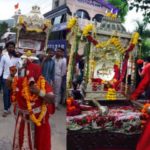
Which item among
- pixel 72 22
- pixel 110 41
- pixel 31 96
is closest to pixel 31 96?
pixel 31 96

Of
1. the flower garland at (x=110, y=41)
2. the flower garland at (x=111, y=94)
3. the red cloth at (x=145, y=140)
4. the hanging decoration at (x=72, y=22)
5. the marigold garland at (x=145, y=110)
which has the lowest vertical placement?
the red cloth at (x=145, y=140)

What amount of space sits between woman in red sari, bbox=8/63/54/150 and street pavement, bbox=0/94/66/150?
1.39 m

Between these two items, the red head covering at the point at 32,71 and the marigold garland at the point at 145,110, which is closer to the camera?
the red head covering at the point at 32,71

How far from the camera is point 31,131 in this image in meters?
4.26

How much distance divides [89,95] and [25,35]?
6786 millimetres

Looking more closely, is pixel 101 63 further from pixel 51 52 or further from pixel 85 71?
pixel 51 52

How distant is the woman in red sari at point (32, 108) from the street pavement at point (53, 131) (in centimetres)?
139

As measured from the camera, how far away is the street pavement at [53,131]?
5.80 m

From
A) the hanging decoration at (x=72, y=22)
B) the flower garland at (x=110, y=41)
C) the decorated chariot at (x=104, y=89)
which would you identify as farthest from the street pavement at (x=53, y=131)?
the hanging decoration at (x=72, y=22)

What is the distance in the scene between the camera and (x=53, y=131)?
22.3 ft

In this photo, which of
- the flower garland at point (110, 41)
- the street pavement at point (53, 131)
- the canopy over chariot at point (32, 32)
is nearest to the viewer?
the flower garland at point (110, 41)

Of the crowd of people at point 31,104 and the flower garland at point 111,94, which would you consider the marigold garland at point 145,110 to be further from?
the crowd of people at point 31,104

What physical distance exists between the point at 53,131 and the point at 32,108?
271 cm

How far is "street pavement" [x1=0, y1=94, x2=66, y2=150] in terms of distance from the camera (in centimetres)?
580
